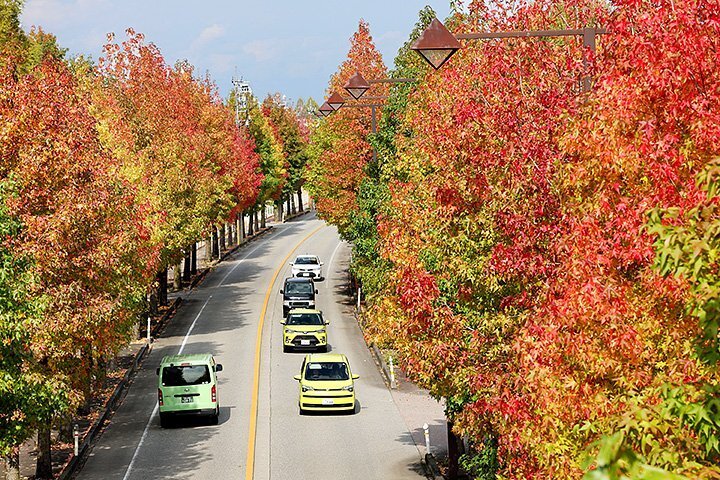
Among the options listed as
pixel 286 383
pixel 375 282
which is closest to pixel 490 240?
pixel 375 282

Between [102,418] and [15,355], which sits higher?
[15,355]

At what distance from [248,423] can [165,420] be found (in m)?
2.57

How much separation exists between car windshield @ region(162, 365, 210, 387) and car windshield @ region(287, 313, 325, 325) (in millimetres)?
13370

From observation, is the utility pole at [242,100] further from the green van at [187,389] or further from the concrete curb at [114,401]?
the green van at [187,389]

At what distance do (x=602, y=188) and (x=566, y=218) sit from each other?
109 centimetres

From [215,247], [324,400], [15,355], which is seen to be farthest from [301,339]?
[215,247]

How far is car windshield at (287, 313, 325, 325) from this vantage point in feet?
146

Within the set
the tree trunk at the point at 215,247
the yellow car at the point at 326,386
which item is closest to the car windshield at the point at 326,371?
the yellow car at the point at 326,386

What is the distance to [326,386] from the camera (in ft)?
107

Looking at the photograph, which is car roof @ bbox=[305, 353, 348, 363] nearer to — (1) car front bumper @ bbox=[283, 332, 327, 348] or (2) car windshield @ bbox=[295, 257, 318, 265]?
(1) car front bumper @ bbox=[283, 332, 327, 348]

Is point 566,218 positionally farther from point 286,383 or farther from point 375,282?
point 286,383

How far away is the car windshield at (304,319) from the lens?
146 feet

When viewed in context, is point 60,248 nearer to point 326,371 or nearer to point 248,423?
point 248,423

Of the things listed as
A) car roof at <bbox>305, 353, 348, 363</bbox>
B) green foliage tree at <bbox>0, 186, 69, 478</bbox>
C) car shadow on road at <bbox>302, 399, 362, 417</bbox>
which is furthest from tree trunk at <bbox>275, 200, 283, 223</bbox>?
green foliage tree at <bbox>0, 186, 69, 478</bbox>
